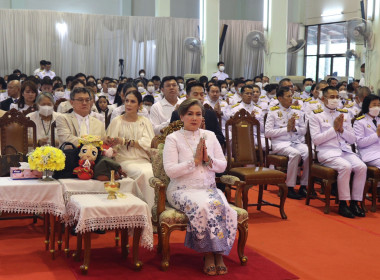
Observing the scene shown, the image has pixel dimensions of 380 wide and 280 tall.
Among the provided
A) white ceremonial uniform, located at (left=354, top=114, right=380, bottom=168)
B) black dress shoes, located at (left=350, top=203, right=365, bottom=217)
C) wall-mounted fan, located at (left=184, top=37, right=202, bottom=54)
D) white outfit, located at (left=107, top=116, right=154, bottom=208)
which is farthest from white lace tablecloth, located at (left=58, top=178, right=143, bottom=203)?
wall-mounted fan, located at (left=184, top=37, right=202, bottom=54)

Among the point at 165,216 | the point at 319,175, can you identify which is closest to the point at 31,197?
the point at 165,216

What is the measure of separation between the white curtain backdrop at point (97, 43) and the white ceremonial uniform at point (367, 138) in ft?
42.2

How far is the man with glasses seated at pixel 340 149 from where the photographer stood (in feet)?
20.2

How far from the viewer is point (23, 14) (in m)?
17.3

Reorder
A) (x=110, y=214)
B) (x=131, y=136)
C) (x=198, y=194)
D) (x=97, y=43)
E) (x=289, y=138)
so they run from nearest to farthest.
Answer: (x=110, y=214)
(x=198, y=194)
(x=131, y=136)
(x=289, y=138)
(x=97, y=43)

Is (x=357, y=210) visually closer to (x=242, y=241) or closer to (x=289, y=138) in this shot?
(x=289, y=138)

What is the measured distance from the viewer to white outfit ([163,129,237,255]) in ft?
13.2

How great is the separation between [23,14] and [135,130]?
13.3 m

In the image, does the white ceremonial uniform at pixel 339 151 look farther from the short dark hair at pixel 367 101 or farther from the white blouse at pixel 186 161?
the white blouse at pixel 186 161

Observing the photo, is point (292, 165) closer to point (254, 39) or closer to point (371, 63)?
point (371, 63)

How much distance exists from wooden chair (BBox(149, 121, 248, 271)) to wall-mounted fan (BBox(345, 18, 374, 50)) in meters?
7.71

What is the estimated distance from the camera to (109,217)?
12.8 feet

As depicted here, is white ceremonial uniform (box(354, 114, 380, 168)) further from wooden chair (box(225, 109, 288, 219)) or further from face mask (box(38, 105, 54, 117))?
face mask (box(38, 105, 54, 117))

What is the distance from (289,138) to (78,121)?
3.16 m
